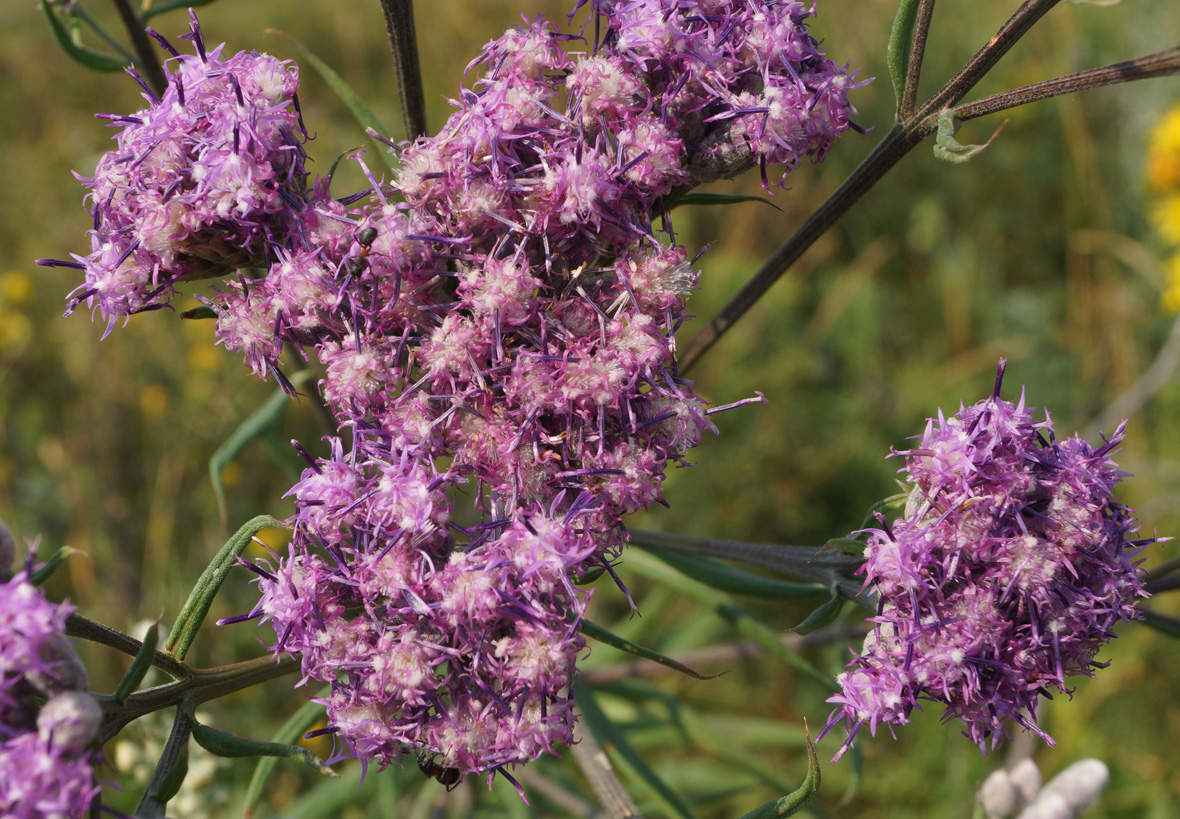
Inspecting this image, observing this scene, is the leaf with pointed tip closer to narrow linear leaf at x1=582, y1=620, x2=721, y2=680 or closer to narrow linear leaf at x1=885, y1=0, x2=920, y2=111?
narrow linear leaf at x1=582, y1=620, x2=721, y2=680

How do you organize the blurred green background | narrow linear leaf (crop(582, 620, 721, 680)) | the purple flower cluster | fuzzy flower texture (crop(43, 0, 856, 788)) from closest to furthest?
1. the purple flower cluster
2. fuzzy flower texture (crop(43, 0, 856, 788))
3. narrow linear leaf (crop(582, 620, 721, 680))
4. the blurred green background

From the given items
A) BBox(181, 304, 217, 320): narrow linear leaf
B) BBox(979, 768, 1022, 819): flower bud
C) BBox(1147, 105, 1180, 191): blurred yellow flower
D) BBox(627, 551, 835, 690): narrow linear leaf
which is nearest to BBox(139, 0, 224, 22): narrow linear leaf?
BBox(181, 304, 217, 320): narrow linear leaf

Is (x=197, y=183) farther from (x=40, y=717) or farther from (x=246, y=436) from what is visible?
(x=246, y=436)

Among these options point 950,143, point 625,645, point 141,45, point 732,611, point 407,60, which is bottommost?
point 732,611

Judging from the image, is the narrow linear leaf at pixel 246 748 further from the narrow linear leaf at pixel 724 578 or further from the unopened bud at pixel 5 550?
the narrow linear leaf at pixel 724 578

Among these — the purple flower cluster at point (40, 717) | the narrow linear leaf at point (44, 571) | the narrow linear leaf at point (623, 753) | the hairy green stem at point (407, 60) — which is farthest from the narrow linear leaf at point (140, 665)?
the narrow linear leaf at point (623, 753)

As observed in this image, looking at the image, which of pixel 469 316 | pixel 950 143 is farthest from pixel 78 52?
pixel 950 143
